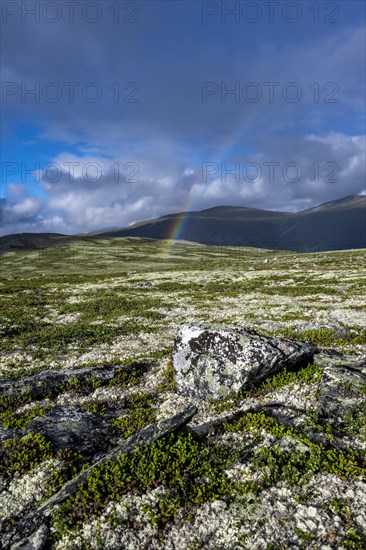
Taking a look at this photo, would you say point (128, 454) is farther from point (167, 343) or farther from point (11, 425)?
point (167, 343)

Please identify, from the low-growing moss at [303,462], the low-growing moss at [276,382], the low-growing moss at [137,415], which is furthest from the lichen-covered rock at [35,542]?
the low-growing moss at [276,382]

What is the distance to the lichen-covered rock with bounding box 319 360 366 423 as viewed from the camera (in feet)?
41.7

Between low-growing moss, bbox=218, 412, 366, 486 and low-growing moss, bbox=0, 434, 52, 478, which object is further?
low-growing moss, bbox=0, 434, 52, 478

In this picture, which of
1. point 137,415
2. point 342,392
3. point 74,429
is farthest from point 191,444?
point 342,392

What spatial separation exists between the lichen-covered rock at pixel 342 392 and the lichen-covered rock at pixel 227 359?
6.40 ft

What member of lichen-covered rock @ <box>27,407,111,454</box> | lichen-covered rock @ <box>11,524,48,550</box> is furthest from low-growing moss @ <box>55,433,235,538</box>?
lichen-covered rock @ <box>27,407,111,454</box>

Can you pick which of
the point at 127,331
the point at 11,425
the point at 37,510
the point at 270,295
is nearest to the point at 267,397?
the point at 37,510

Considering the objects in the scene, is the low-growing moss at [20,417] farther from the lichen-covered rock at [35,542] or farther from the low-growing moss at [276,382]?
the low-growing moss at [276,382]

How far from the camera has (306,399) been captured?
46.5 feet

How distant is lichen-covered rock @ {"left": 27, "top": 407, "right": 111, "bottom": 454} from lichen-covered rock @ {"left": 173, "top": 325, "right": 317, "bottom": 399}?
4521 mm

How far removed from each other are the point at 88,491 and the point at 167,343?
1641 cm

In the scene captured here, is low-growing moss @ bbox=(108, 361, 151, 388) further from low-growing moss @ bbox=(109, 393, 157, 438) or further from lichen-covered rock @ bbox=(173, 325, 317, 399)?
lichen-covered rock @ bbox=(173, 325, 317, 399)

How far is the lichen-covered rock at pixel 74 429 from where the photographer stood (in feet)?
38.8

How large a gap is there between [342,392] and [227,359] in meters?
5.13
